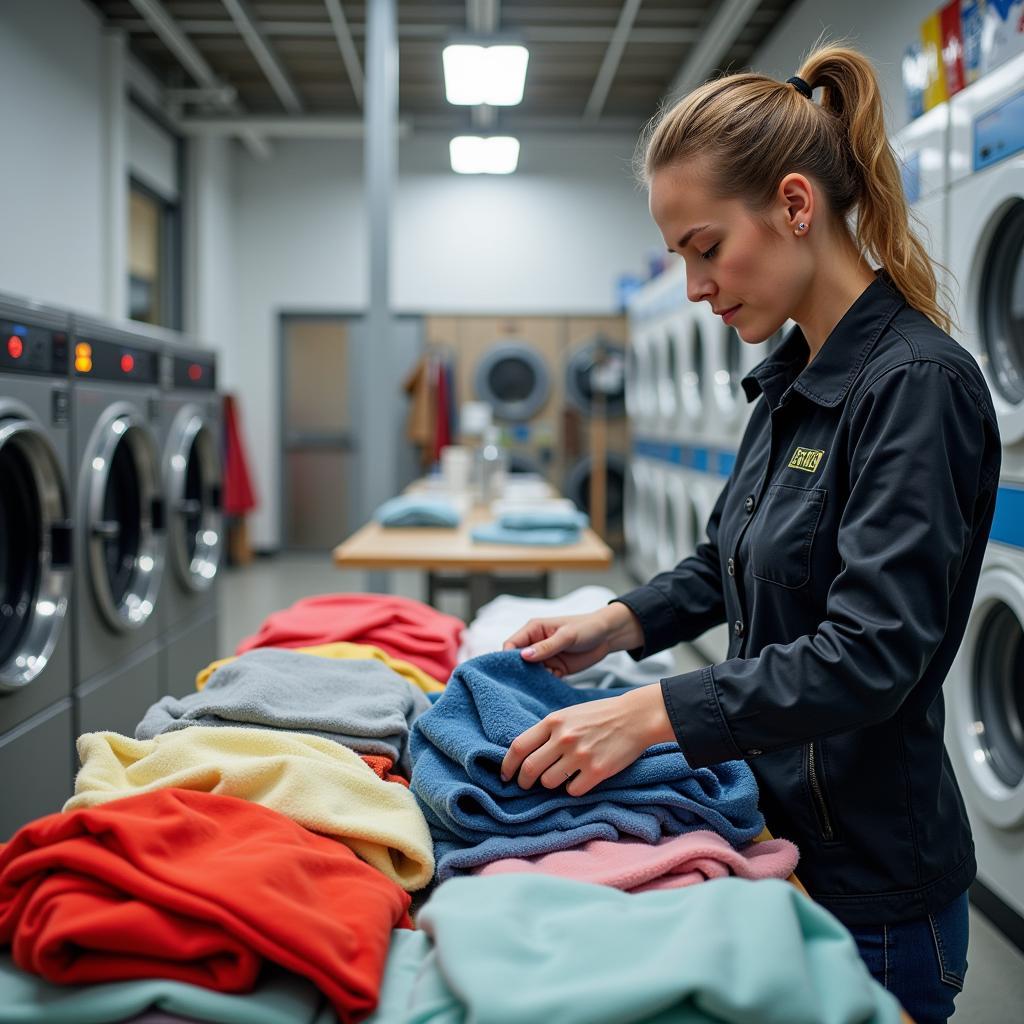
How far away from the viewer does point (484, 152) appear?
6137mm

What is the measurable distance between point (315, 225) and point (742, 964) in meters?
8.24

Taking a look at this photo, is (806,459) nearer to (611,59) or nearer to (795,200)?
(795,200)

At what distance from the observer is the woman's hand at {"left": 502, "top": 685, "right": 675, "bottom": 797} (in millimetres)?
917

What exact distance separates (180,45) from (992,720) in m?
5.76

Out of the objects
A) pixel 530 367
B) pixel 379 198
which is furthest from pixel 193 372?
pixel 530 367

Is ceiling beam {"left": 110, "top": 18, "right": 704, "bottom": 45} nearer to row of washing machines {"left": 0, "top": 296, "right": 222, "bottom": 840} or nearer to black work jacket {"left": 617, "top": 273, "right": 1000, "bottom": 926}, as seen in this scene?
row of washing machines {"left": 0, "top": 296, "right": 222, "bottom": 840}

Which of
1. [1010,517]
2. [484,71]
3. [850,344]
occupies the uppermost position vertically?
[484,71]

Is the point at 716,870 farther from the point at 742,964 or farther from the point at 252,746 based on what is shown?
the point at 252,746

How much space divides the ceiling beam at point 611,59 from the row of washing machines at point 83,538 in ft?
11.5

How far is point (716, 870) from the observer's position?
0.88 metres

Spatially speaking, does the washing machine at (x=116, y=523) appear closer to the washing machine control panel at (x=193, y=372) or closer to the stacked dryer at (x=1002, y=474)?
the washing machine control panel at (x=193, y=372)

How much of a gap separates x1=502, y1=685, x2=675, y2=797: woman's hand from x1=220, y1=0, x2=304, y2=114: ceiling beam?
5.55m

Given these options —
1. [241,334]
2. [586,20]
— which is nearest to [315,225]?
[241,334]

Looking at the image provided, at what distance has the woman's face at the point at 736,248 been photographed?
1079mm
